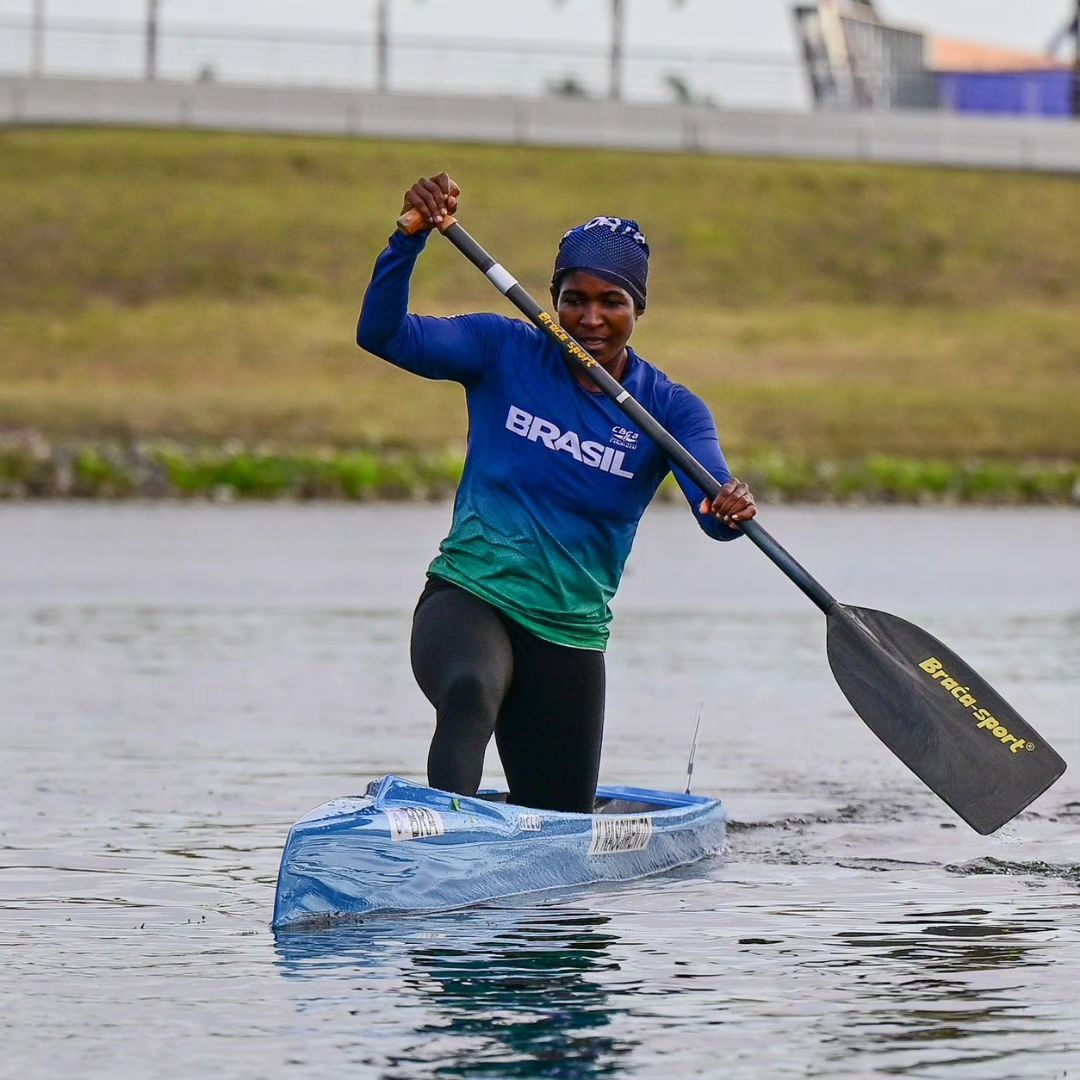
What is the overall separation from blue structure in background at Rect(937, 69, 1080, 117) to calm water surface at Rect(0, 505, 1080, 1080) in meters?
52.9

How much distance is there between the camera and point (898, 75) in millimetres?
71125

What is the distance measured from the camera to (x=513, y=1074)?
6191 millimetres

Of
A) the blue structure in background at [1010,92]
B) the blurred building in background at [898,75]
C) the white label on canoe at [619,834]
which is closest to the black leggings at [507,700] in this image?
the white label on canoe at [619,834]

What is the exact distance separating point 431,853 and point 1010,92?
219ft

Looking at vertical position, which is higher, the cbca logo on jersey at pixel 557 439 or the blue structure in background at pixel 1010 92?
the blue structure in background at pixel 1010 92

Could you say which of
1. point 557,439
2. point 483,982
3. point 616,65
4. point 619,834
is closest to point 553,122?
point 616,65

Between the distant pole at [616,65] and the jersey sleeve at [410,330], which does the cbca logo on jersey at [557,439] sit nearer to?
the jersey sleeve at [410,330]

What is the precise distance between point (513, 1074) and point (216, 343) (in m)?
48.5

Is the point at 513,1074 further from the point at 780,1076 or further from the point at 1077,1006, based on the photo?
the point at 1077,1006

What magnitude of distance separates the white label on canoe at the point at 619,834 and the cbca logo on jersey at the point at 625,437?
1.19 metres

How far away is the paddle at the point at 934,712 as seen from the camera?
30.2 ft

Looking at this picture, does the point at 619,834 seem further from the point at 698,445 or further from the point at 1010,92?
the point at 1010,92

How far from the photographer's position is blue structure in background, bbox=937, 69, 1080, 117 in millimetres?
71312

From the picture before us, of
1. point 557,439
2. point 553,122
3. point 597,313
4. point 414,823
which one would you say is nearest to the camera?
Result: point 414,823
